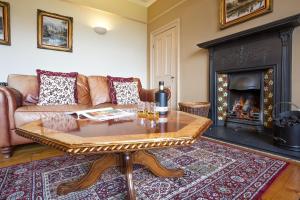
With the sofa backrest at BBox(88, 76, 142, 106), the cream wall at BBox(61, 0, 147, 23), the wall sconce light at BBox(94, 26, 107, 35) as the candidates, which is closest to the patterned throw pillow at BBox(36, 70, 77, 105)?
the sofa backrest at BBox(88, 76, 142, 106)

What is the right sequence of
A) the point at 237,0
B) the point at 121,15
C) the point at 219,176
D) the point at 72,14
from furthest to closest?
1. the point at 121,15
2. the point at 72,14
3. the point at 237,0
4. the point at 219,176

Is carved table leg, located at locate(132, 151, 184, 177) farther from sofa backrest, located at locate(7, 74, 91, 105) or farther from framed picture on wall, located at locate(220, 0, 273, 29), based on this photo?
framed picture on wall, located at locate(220, 0, 273, 29)

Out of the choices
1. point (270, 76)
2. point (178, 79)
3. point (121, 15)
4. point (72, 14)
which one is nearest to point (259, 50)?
point (270, 76)

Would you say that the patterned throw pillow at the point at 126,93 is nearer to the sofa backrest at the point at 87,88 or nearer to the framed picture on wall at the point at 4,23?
the sofa backrest at the point at 87,88

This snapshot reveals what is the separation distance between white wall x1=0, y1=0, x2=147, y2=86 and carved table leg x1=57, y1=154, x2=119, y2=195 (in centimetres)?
246

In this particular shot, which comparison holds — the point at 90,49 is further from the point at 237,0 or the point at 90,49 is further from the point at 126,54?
the point at 237,0

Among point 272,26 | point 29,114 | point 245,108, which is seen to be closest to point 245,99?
point 245,108

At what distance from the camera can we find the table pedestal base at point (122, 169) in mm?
906

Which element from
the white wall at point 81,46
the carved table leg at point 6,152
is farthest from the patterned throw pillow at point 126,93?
the carved table leg at point 6,152

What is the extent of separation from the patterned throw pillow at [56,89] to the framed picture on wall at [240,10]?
2260mm

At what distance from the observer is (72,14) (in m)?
3.08

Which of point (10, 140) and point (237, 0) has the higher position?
point (237, 0)

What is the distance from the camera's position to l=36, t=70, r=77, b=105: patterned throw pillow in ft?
6.63

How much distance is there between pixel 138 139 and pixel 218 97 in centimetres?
221
